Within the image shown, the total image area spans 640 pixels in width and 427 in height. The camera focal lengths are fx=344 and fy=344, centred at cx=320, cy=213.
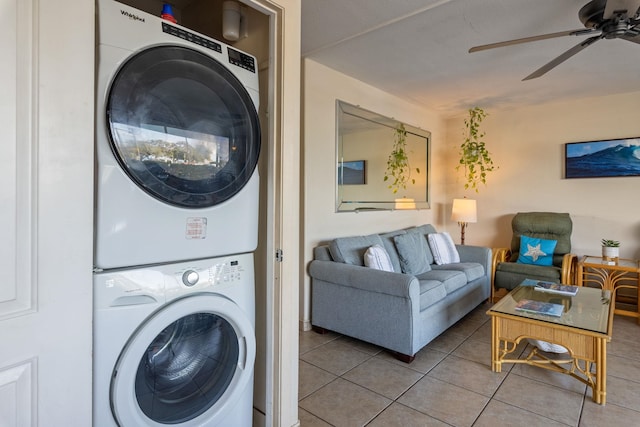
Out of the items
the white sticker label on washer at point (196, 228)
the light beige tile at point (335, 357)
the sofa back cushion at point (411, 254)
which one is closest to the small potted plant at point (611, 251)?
the sofa back cushion at point (411, 254)

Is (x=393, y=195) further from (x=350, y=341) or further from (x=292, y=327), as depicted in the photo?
(x=292, y=327)

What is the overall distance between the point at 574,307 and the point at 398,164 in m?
2.31

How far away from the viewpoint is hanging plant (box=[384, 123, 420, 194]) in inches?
160

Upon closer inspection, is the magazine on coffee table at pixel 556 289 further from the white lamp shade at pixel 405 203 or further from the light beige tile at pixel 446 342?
the white lamp shade at pixel 405 203

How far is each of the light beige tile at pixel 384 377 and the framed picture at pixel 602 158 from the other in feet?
11.5

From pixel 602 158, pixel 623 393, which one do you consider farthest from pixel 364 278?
pixel 602 158

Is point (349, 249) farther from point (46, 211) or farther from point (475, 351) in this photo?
point (46, 211)

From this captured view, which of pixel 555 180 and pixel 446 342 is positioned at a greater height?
pixel 555 180

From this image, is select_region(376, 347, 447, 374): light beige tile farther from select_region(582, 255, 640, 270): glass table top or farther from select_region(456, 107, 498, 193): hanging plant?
select_region(456, 107, 498, 193): hanging plant

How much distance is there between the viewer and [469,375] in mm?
2307

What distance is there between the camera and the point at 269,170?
154 centimetres

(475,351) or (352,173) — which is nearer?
(475,351)

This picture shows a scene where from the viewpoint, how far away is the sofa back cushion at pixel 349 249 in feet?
9.71

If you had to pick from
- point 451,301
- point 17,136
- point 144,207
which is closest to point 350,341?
point 451,301
